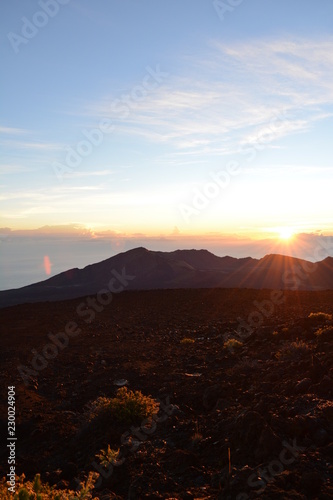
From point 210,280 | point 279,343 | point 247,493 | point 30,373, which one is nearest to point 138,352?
point 30,373

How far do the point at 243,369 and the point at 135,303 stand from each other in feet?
56.9

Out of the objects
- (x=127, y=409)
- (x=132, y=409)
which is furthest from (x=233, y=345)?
(x=127, y=409)

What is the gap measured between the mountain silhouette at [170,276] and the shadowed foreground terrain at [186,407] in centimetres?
3489

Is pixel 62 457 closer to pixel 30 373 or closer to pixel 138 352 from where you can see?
pixel 30 373

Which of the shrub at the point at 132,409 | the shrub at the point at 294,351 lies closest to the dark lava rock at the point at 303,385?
the shrub at the point at 294,351

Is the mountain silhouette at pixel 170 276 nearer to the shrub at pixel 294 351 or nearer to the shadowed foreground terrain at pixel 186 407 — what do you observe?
the shadowed foreground terrain at pixel 186 407

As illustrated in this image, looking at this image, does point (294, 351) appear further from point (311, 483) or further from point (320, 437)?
point (311, 483)

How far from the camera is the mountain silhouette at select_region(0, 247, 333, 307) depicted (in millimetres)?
59500

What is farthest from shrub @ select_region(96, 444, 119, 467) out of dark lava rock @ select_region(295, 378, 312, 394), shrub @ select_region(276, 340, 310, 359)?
shrub @ select_region(276, 340, 310, 359)

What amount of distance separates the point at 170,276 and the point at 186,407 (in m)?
63.0

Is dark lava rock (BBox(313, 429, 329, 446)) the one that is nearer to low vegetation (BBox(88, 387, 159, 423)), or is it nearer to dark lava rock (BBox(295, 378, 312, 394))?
dark lava rock (BBox(295, 378, 312, 394))

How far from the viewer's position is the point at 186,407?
877cm

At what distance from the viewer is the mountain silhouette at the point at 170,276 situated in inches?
2343

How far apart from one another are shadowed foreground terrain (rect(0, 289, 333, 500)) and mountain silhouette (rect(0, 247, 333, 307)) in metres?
34.9
